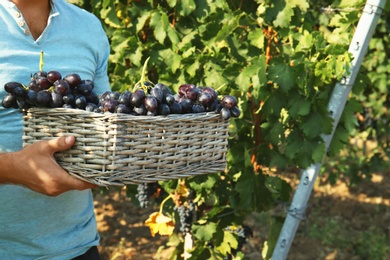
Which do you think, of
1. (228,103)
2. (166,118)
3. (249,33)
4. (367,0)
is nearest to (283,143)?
(249,33)

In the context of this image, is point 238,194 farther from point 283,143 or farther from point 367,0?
point 367,0

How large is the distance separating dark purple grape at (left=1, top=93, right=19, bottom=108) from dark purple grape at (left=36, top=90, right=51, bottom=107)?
93mm

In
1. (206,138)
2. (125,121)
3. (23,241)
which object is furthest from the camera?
(23,241)

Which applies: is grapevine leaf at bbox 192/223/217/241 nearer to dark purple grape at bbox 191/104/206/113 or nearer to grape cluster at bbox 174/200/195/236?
grape cluster at bbox 174/200/195/236

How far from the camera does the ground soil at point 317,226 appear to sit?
4402 mm

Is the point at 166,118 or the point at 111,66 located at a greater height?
the point at 166,118

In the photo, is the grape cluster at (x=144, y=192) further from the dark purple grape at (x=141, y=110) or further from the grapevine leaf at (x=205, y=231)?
the dark purple grape at (x=141, y=110)

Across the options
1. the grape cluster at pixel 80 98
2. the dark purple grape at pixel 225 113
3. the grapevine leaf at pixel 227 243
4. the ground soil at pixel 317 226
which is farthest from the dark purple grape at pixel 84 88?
the ground soil at pixel 317 226

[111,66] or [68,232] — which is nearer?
[68,232]

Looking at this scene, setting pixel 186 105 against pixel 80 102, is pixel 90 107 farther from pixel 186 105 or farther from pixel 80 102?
pixel 186 105

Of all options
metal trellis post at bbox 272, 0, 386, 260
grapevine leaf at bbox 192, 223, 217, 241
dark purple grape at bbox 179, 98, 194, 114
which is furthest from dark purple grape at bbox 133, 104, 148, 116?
grapevine leaf at bbox 192, 223, 217, 241

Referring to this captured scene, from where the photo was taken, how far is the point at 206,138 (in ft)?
5.19

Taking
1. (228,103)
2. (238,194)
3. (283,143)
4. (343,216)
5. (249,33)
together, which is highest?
(228,103)

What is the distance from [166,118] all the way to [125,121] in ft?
0.34
